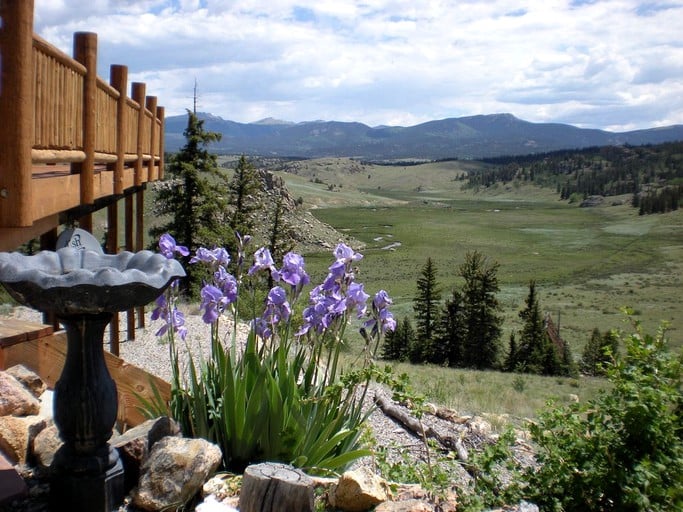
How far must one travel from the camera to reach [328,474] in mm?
A: 4184

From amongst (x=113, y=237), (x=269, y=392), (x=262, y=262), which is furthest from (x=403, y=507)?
(x=113, y=237)

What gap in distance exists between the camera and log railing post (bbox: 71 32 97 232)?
17.5 ft

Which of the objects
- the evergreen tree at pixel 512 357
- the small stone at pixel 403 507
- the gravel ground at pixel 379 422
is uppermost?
the small stone at pixel 403 507

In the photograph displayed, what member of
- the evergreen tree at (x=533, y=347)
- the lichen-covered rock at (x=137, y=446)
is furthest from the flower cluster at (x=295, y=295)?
the evergreen tree at (x=533, y=347)

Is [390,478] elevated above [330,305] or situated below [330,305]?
below

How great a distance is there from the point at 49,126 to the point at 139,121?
4.74m

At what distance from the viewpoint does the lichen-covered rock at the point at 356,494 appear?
135 inches

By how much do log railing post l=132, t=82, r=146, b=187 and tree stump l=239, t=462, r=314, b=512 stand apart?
6428 millimetres

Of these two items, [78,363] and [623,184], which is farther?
[623,184]

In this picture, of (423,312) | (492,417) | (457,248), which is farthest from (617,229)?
(492,417)

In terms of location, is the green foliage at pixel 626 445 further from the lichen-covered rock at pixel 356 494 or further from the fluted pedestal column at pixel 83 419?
the fluted pedestal column at pixel 83 419

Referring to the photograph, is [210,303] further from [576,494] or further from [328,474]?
[576,494]

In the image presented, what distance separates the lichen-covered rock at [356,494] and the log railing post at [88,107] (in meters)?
3.25

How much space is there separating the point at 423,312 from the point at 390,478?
3703 cm
